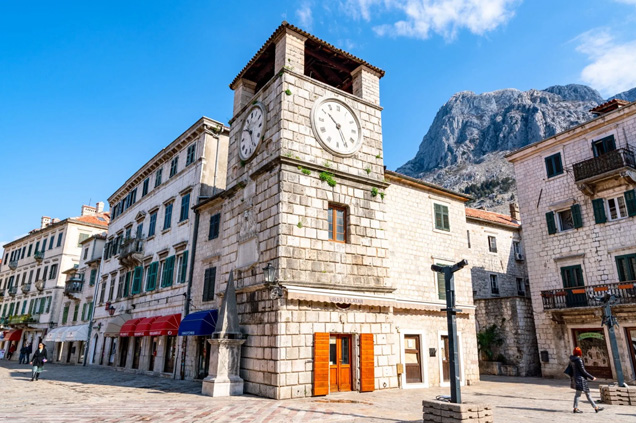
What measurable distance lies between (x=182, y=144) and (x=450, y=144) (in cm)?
9756

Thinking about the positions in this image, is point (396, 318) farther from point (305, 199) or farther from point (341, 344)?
point (305, 199)

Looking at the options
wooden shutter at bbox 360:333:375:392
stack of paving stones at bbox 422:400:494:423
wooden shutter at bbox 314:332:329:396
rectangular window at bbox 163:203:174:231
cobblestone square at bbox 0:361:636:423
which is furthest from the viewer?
rectangular window at bbox 163:203:174:231

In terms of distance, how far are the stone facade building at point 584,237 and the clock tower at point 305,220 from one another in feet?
38.5

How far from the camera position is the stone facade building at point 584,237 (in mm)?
18594

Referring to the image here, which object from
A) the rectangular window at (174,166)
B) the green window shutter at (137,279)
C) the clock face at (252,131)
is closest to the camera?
the clock face at (252,131)

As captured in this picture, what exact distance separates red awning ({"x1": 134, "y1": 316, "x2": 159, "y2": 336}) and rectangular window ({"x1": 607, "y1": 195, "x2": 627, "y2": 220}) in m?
23.5

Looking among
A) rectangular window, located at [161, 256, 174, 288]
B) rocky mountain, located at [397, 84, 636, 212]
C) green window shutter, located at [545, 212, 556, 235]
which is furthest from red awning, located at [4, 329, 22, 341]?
rocky mountain, located at [397, 84, 636, 212]

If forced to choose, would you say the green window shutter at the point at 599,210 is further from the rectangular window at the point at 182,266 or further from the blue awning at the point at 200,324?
the rectangular window at the point at 182,266

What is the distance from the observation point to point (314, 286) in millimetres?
12609

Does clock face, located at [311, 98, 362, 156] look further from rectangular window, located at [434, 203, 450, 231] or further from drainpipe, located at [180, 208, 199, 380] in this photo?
drainpipe, located at [180, 208, 199, 380]

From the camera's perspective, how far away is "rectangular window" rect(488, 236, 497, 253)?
28467 mm

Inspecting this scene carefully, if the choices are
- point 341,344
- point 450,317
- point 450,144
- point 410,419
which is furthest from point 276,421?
point 450,144

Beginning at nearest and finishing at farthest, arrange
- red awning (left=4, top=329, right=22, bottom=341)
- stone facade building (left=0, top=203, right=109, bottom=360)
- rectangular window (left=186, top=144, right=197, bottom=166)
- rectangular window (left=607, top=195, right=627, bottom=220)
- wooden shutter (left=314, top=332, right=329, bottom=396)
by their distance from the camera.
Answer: wooden shutter (left=314, top=332, right=329, bottom=396), rectangular window (left=607, top=195, right=627, bottom=220), rectangular window (left=186, top=144, right=197, bottom=166), stone facade building (left=0, top=203, right=109, bottom=360), red awning (left=4, top=329, right=22, bottom=341)

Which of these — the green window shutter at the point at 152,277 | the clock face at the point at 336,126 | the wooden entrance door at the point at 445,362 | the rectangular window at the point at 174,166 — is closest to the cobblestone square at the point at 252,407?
the wooden entrance door at the point at 445,362
